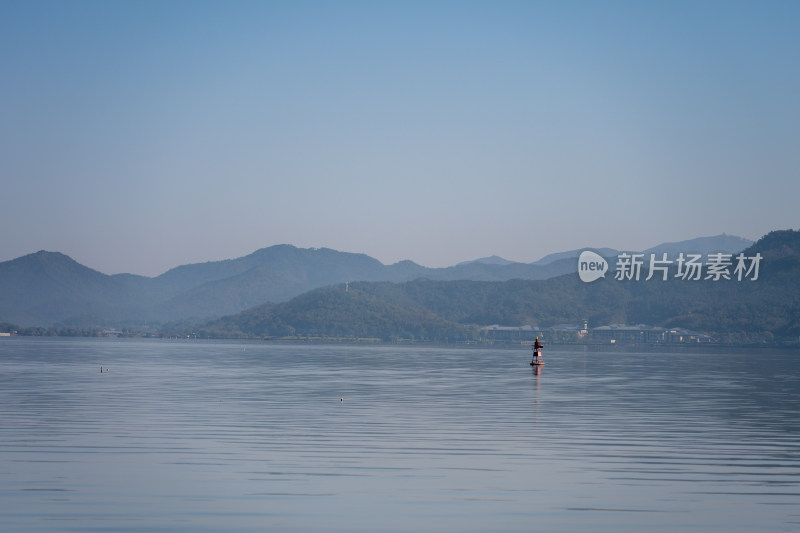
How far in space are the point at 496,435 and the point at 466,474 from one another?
953cm

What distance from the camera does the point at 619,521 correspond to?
1927 cm

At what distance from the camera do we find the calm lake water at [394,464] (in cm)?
1944

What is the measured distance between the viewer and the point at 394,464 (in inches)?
1050

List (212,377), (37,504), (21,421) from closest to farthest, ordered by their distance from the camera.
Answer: (37,504), (21,421), (212,377)

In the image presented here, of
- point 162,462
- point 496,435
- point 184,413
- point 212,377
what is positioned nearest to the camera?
point 162,462

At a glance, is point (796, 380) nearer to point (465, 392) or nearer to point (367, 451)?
point (465, 392)

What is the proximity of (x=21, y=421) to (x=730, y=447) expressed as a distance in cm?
2538

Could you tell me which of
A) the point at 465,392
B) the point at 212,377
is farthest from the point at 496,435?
the point at 212,377

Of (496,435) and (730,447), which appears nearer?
(730,447)

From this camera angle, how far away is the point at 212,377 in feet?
251

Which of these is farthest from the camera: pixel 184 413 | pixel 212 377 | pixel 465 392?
pixel 212 377

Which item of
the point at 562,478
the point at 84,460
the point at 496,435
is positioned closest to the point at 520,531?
the point at 562,478

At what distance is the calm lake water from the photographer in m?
19.4

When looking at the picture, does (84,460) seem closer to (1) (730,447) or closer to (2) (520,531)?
(2) (520,531)
